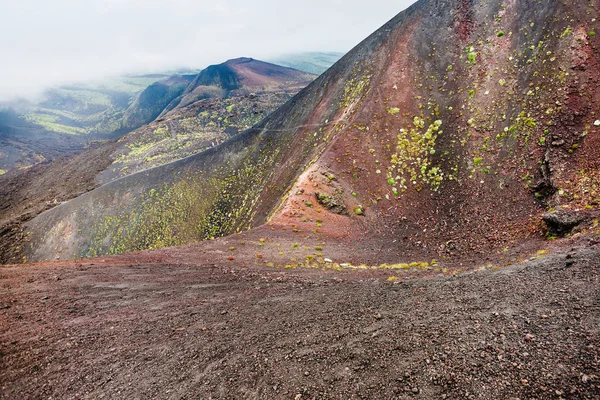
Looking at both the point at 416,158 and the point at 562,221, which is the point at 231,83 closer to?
the point at 416,158

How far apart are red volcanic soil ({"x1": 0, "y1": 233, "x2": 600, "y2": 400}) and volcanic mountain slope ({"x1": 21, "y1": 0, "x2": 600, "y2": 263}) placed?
753 centimetres

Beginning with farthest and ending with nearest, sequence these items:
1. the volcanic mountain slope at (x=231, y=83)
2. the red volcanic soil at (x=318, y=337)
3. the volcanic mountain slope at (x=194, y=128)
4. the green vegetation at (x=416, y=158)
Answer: the volcanic mountain slope at (x=231, y=83) → the volcanic mountain slope at (x=194, y=128) → the green vegetation at (x=416, y=158) → the red volcanic soil at (x=318, y=337)

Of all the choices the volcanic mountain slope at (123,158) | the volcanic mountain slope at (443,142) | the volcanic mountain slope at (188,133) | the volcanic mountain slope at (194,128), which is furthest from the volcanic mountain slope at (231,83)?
the volcanic mountain slope at (443,142)

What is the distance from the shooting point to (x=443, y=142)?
947 inches

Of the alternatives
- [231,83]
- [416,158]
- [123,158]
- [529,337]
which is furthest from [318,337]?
[231,83]

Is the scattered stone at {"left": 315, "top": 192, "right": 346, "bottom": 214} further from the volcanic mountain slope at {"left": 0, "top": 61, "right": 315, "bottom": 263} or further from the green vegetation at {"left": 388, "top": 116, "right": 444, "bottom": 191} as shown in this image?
the volcanic mountain slope at {"left": 0, "top": 61, "right": 315, "bottom": 263}

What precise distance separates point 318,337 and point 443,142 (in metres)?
21.7

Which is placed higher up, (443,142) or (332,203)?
(443,142)

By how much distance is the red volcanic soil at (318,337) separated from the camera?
5434 millimetres

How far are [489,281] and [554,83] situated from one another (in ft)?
68.6

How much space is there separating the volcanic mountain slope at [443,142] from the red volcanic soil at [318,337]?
7.53m

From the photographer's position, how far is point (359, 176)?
957 inches

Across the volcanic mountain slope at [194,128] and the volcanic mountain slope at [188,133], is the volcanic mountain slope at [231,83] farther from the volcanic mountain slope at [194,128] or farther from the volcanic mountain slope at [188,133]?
the volcanic mountain slope at [188,133]

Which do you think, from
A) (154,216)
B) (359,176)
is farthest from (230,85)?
(359,176)
